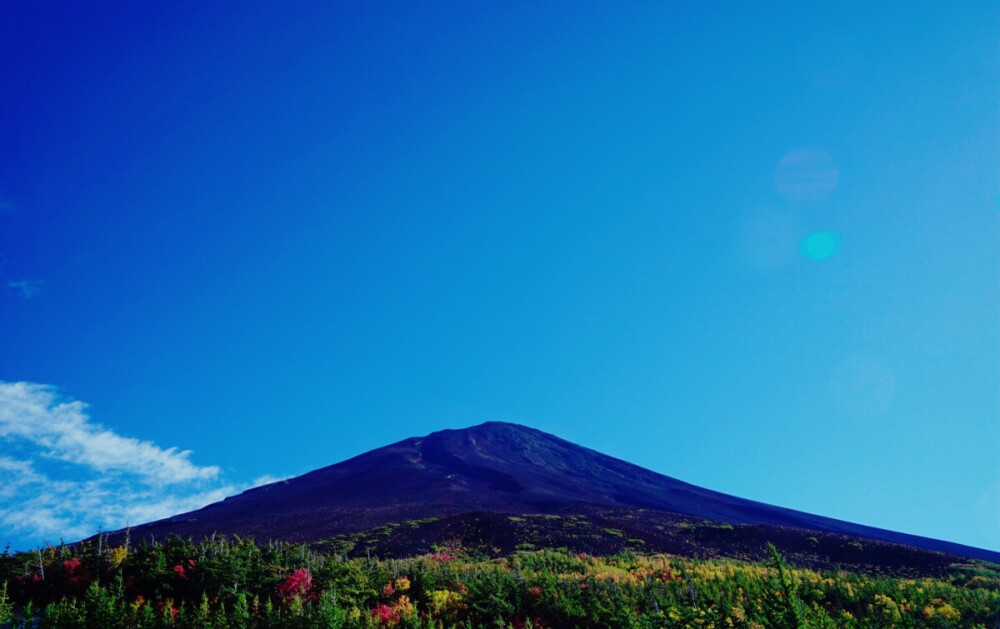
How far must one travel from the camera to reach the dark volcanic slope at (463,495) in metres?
63.8

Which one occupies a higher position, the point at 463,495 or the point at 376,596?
the point at 463,495

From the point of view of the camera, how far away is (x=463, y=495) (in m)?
74.4

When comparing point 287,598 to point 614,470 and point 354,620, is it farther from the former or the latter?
point 614,470

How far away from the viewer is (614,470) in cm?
10525

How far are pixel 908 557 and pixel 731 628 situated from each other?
34.0 m

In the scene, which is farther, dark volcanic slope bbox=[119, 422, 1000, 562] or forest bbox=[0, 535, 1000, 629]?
dark volcanic slope bbox=[119, 422, 1000, 562]

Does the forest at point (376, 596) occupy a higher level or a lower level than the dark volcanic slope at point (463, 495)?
lower

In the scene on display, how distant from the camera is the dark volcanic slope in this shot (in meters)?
63.8

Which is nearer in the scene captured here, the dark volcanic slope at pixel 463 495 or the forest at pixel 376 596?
the forest at pixel 376 596

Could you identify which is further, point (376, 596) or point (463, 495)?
point (463, 495)

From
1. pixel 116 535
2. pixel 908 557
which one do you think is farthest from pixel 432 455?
pixel 908 557

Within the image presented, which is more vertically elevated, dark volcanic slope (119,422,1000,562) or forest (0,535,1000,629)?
dark volcanic slope (119,422,1000,562)

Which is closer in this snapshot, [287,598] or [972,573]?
[287,598]

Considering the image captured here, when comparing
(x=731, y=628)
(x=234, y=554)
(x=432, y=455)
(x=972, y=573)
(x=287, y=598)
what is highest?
(x=432, y=455)
